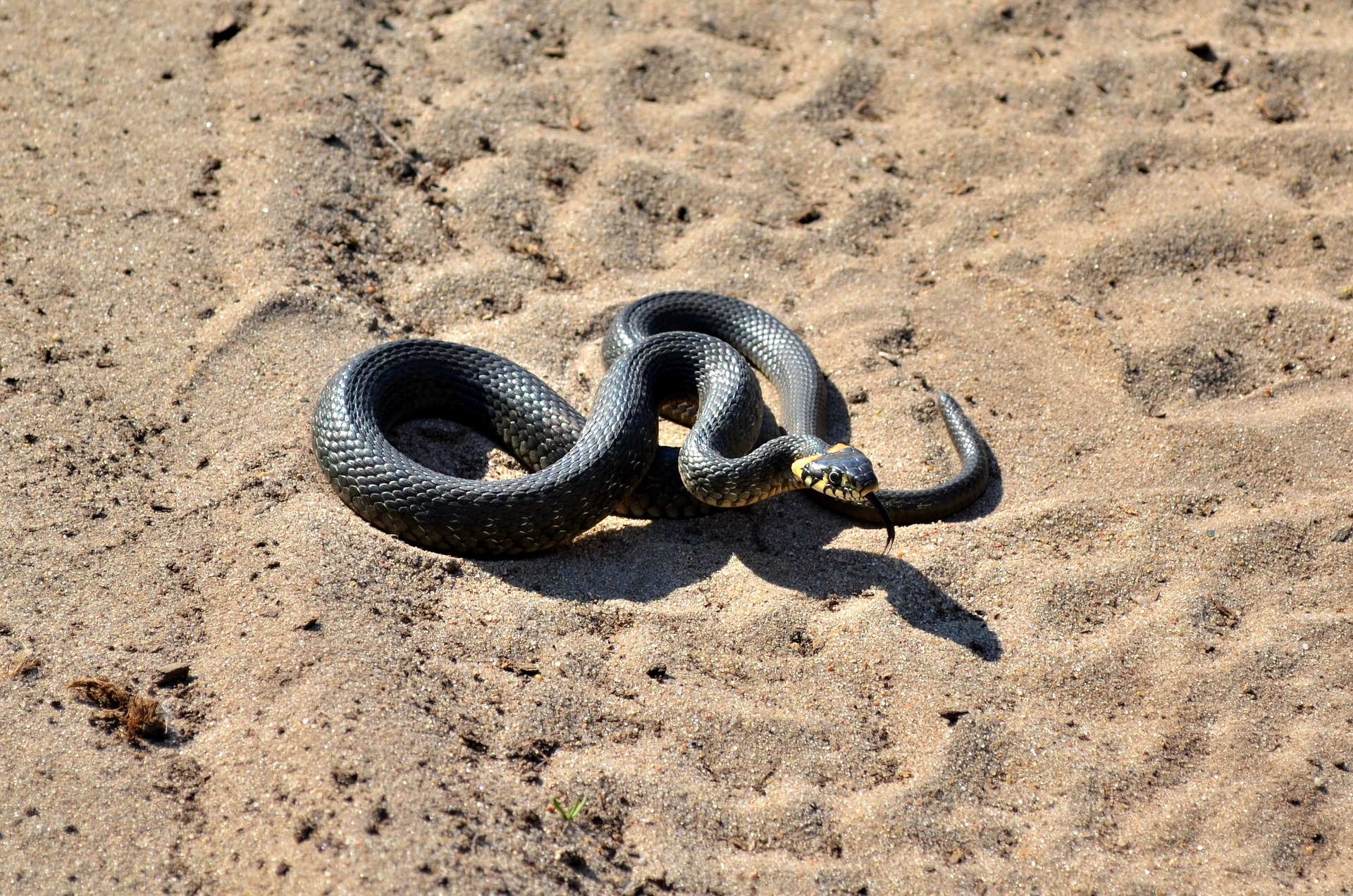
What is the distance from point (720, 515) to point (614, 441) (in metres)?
0.80

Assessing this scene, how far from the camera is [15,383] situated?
5.98 metres

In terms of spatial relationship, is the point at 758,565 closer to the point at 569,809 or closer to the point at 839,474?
the point at 839,474

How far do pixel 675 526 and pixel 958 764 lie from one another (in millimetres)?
2048

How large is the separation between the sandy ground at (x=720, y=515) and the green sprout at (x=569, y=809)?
33 mm

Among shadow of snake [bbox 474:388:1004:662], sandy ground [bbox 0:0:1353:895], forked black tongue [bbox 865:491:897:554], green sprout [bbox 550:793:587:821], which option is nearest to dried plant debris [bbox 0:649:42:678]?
sandy ground [bbox 0:0:1353:895]

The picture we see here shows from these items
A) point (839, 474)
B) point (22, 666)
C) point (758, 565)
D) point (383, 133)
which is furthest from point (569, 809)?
point (383, 133)

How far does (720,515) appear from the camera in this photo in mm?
6070

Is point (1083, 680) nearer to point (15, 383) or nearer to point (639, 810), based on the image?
point (639, 810)

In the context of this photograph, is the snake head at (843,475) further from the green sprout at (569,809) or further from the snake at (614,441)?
the green sprout at (569,809)

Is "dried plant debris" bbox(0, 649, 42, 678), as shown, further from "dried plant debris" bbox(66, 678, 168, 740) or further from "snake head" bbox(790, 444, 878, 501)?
"snake head" bbox(790, 444, 878, 501)

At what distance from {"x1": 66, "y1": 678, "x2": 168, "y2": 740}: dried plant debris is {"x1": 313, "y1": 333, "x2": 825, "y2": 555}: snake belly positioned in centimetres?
150

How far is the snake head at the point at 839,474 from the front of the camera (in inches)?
215

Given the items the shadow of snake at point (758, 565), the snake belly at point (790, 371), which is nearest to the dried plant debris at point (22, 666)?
the shadow of snake at point (758, 565)

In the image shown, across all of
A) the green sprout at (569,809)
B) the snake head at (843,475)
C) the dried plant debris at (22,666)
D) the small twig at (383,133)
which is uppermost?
the small twig at (383,133)
